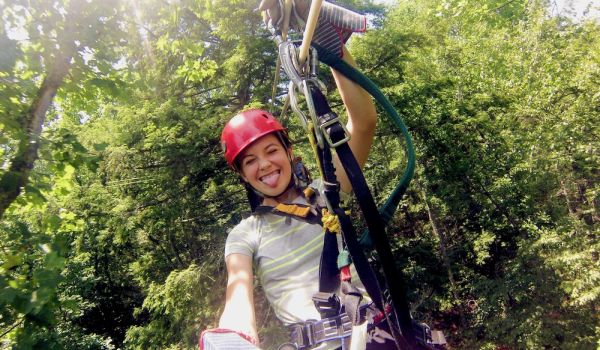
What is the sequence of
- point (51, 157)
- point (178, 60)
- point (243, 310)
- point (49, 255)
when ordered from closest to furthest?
point (243, 310) < point (49, 255) < point (51, 157) < point (178, 60)

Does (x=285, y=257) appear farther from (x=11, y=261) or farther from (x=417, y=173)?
(x=417, y=173)

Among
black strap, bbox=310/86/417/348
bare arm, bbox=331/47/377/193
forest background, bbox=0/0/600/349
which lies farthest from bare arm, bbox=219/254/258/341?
forest background, bbox=0/0/600/349

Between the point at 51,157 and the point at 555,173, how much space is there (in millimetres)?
9079

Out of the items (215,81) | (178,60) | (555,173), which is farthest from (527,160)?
(178,60)

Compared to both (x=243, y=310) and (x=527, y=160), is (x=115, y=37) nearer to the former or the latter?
(x=243, y=310)

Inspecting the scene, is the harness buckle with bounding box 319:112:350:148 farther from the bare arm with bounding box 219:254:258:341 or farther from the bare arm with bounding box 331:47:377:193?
the bare arm with bounding box 219:254:258:341

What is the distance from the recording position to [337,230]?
4.91 feet

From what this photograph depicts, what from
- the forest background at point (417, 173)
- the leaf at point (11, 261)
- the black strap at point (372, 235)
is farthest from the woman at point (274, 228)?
the forest background at point (417, 173)

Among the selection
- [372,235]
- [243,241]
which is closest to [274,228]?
[243,241]

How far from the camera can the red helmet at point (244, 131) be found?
74.1 inches

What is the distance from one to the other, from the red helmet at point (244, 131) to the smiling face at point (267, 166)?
1.2 inches

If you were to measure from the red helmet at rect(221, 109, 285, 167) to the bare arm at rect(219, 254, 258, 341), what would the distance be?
0.51m

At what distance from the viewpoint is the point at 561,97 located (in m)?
8.98

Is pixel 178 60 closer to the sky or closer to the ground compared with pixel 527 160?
closer to the sky
